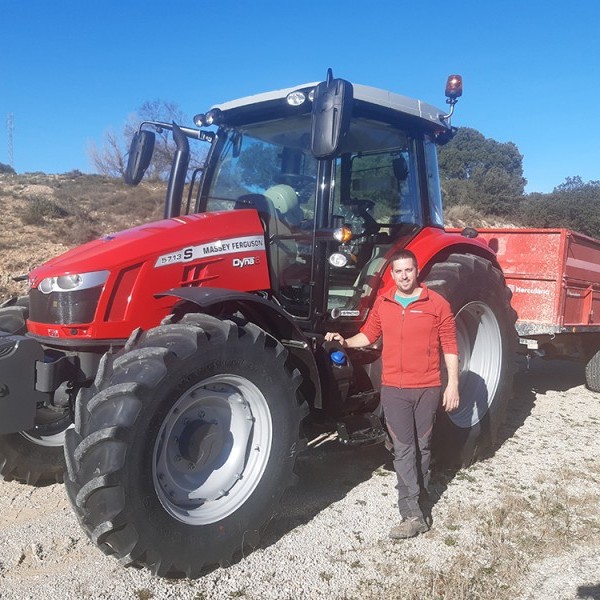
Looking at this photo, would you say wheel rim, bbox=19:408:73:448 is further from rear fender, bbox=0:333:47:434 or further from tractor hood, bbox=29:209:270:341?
rear fender, bbox=0:333:47:434

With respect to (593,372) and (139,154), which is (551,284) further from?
(139,154)

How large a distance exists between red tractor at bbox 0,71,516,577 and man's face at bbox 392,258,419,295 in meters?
0.42

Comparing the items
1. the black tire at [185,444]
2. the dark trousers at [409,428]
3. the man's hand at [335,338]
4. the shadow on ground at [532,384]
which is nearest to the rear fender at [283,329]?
the man's hand at [335,338]

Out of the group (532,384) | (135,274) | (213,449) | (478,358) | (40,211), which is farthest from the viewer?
(40,211)

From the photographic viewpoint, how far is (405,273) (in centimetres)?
348

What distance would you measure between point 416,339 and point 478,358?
4.77ft

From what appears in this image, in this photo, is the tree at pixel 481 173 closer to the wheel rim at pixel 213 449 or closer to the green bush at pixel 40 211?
the green bush at pixel 40 211

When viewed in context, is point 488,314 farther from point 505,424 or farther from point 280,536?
point 280,536

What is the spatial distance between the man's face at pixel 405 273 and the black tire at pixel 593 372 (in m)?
4.46

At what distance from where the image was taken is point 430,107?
4465 mm

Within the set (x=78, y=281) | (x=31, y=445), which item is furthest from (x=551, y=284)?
(x=31, y=445)

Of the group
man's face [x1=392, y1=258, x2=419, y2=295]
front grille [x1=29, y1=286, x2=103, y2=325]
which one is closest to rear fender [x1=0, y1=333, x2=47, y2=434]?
front grille [x1=29, y1=286, x2=103, y2=325]

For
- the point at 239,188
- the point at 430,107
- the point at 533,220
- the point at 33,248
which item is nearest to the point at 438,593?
the point at 239,188

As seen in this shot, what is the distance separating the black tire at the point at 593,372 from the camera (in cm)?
699
